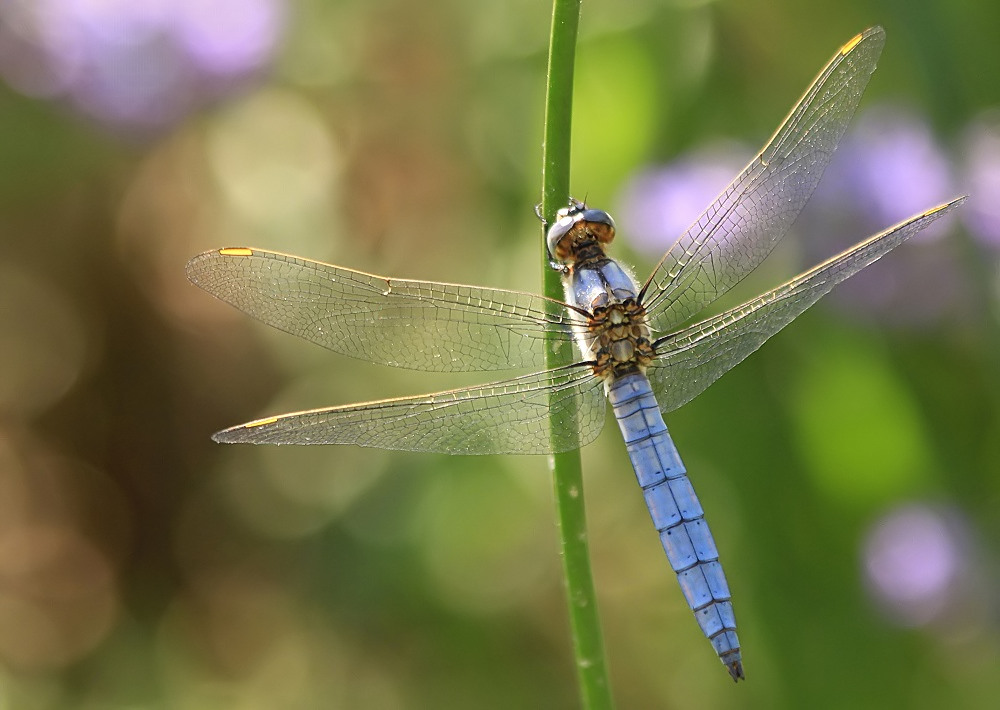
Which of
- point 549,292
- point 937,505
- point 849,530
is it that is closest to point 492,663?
point 849,530

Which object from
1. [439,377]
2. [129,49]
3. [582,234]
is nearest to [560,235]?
[582,234]

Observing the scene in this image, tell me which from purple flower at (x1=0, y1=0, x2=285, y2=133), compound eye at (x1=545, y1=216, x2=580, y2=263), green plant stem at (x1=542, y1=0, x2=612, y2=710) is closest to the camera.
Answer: green plant stem at (x1=542, y1=0, x2=612, y2=710)

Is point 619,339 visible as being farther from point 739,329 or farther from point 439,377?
point 439,377

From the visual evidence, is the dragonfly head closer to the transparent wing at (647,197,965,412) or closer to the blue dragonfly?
the blue dragonfly

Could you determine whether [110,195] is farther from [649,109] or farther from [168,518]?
[649,109]

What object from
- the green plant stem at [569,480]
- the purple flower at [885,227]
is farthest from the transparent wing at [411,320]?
the purple flower at [885,227]

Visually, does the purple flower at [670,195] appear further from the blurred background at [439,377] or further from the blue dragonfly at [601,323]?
the blue dragonfly at [601,323]

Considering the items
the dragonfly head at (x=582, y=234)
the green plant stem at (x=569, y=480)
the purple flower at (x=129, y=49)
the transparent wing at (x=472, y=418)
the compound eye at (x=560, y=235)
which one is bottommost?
the green plant stem at (x=569, y=480)

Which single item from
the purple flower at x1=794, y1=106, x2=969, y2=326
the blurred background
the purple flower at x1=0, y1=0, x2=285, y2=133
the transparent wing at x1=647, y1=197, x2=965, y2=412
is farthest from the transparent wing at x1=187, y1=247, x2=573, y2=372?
the purple flower at x1=0, y1=0, x2=285, y2=133
